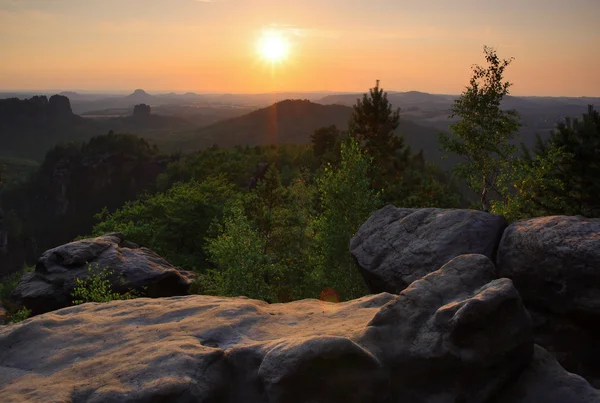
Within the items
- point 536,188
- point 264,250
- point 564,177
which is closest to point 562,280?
point 536,188

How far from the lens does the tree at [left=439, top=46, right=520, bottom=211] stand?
29.5 m

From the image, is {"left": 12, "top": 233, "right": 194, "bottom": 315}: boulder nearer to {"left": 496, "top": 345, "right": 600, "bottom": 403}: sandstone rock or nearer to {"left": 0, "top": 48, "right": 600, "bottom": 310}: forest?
{"left": 0, "top": 48, "right": 600, "bottom": 310}: forest

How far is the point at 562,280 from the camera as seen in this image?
18203 millimetres

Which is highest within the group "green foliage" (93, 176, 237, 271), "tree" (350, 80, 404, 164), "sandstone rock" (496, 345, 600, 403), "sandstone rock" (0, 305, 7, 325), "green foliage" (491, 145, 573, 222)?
"tree" (350, 80, 404, 164)

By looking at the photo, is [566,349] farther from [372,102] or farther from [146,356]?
[372,102]

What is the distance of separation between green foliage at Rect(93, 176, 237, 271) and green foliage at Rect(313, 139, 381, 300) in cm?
1693

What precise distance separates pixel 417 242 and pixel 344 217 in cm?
1075

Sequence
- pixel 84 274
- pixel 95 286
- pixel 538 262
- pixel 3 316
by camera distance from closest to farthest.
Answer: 1. pixel 538 262
2. pixel 95 286
3. pixel 84 274
4. pixel 3 316

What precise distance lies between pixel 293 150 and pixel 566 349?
11369 cm

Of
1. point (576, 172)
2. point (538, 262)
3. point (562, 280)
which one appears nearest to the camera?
point (562, 280)

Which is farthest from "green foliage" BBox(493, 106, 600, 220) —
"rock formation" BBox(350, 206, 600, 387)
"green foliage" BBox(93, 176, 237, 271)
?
"green foliage" BBox(93, 176, 237, 271)

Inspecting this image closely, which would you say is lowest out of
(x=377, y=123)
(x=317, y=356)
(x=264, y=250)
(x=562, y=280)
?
(x=264, y=250)

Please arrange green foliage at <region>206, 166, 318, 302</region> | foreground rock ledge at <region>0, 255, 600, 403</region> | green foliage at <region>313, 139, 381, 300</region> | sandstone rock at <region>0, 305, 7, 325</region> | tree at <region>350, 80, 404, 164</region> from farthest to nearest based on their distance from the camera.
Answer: tree at <region>350, 80, 404, 164</region>, sandstone rock at <region>0, 305, 7, 325</region>, green foliage at <region>313, 139, 381, 300</region>, green foliage at <region>206, 166, 318, 302</region>, foreground rock ledge at <region>0, 255, 600, 403</region>

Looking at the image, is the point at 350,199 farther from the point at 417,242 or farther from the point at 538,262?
the point at 538,262
